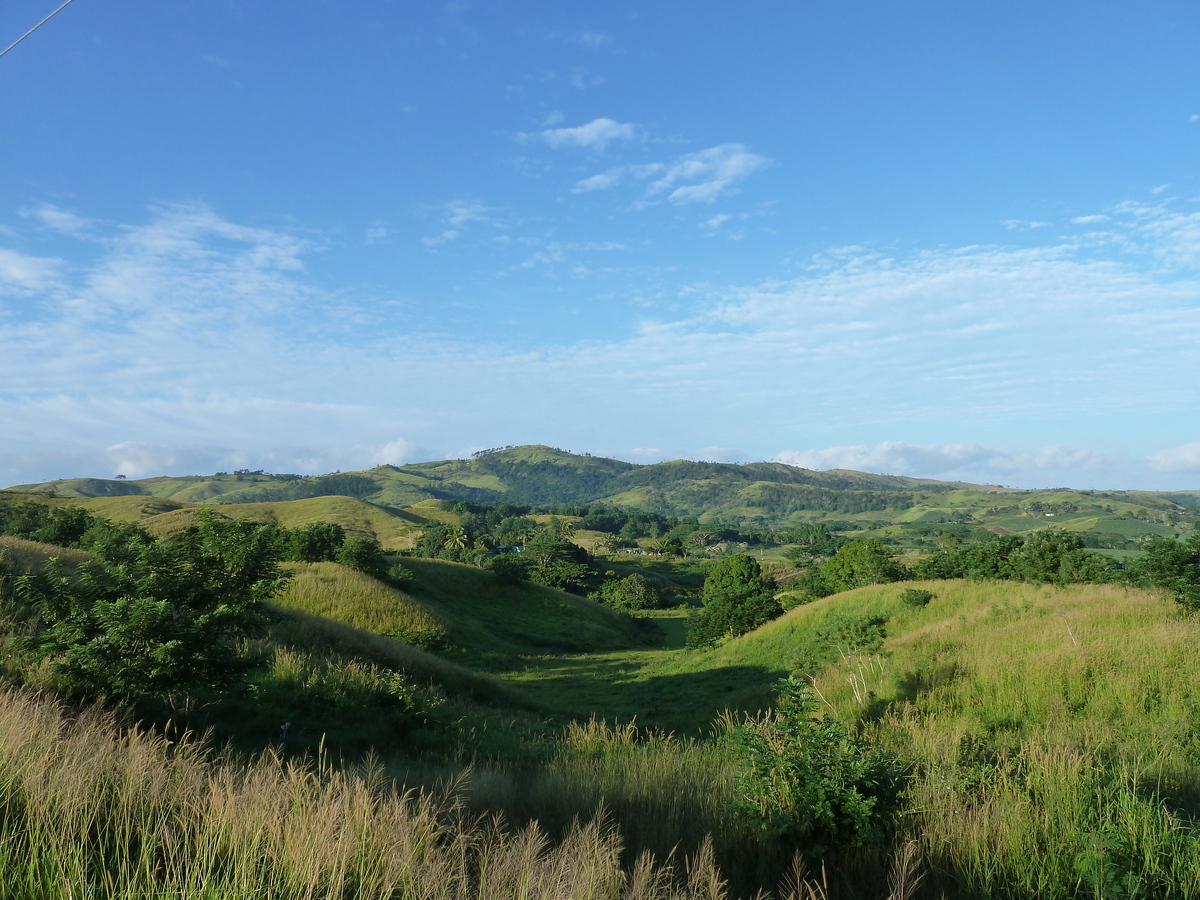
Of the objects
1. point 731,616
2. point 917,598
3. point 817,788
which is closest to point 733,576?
point 731,616

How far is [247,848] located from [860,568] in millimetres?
44452

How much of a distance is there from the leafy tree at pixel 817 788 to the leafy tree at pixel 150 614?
7042mm

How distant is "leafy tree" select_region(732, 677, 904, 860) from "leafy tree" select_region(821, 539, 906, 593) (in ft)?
118

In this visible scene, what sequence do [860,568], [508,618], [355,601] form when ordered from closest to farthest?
[355,601], [860,568], [508,618]

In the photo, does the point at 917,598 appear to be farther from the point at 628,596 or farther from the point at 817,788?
the point at 628,596

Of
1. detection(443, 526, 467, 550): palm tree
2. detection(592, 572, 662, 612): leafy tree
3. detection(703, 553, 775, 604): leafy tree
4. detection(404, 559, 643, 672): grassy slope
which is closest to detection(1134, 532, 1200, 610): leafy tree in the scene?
detection(404, 559, 643, 672): grassy slope

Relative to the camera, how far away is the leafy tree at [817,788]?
417 cm

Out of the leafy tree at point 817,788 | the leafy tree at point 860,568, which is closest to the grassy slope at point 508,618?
the leafy tree at point 860,568

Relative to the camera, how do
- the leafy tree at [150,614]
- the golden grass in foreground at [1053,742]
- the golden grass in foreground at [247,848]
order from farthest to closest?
the leafy tree at [150,614] → the golden grass in foreground at [1053,742] → the golden grass in foreground at [247,848]

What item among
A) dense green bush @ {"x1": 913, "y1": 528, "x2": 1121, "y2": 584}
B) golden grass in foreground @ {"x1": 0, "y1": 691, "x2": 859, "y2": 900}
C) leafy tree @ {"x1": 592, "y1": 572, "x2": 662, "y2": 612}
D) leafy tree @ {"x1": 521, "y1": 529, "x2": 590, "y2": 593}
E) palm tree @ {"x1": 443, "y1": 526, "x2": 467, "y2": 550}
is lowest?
leafy tree @ {"x1": 592, "y1": 572, "x2": 662, "y2": 612}

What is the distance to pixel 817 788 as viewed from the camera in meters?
4.28

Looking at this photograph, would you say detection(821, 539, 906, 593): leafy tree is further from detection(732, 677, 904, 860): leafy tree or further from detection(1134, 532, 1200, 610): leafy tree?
detection(732, 677, 904, 860): leafy tree

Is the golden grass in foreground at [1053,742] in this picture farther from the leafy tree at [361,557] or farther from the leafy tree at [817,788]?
the leafy tree at [361,557]

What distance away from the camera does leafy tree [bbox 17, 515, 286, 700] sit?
23.9 ft
